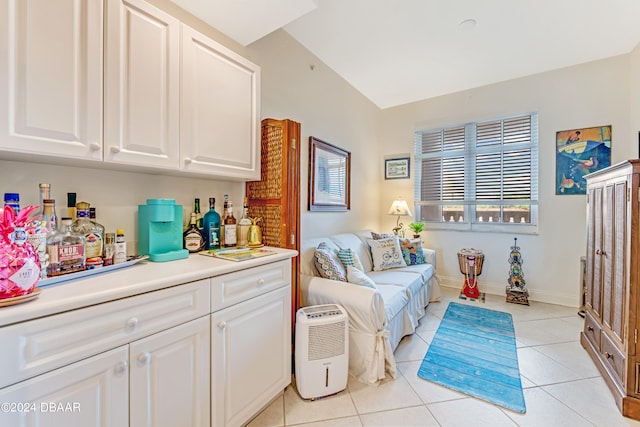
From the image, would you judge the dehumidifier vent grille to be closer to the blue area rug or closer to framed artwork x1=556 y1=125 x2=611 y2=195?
the blue area rug

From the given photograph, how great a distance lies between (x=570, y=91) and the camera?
3207 mm

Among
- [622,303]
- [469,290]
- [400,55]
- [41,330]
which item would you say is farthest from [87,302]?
[469,290]

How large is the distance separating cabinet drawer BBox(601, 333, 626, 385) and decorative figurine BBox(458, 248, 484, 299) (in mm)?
1518

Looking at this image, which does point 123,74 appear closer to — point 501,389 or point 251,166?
point 251,166

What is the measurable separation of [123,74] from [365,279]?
1.97 meters

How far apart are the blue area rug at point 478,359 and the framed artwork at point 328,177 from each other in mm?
1763

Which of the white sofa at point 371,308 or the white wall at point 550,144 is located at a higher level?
the white wall at point 550,144

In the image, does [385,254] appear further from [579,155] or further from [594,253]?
[579,155]

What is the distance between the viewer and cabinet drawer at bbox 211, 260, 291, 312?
1.26m

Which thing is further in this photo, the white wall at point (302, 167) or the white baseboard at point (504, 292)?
the white baseboard at point (504, 292)

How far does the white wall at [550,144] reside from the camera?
118 inches

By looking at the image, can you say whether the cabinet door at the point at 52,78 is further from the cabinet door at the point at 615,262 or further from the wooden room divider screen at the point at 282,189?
the cabinet door at the point at 615,262

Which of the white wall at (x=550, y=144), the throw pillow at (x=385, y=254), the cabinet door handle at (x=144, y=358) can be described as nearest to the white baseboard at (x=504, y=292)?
the white wall at (x=550, y=144)

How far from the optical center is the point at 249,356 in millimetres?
1413
